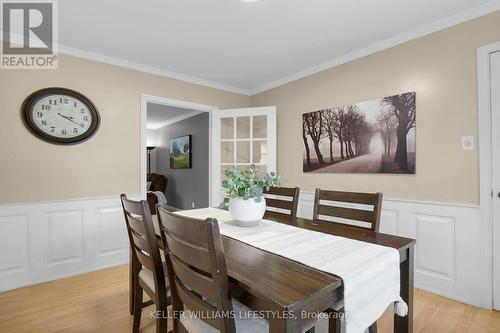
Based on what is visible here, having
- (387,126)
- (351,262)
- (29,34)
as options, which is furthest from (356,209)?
(29,34)

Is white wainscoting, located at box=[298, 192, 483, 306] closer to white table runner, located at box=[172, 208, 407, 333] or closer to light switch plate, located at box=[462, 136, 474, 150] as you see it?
light switch plate, located at box=[462, 136, 474, 150]

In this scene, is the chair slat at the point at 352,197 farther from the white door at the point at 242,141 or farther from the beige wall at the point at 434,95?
the white door at the point at 242,141

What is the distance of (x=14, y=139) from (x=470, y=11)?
4.01 metres

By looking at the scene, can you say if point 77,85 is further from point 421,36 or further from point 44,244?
point 421,36

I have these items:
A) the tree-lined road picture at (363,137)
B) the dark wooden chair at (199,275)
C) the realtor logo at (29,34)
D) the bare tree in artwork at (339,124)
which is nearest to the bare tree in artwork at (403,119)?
the tree-lined road picture at (363,137)

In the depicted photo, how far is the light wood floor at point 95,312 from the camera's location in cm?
173

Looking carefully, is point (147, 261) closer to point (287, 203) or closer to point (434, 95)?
point (287, 203)

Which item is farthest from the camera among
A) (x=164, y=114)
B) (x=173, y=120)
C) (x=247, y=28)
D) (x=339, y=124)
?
(x=173, y=120)

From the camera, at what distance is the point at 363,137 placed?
259cm

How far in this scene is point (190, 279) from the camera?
37.4 inches

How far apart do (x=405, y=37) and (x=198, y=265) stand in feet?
8.62

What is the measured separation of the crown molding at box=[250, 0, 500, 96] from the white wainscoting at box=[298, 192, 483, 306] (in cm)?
149

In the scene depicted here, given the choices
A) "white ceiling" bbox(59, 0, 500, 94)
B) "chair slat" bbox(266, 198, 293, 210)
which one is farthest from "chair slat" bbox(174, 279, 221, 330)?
"white ceiling" bbox(59, 0, 500, 94)

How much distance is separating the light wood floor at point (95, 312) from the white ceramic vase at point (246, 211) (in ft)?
3.40
